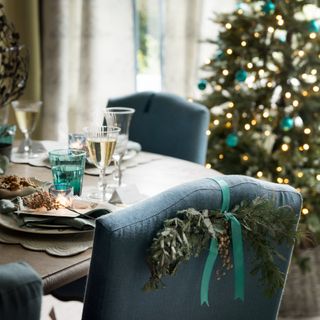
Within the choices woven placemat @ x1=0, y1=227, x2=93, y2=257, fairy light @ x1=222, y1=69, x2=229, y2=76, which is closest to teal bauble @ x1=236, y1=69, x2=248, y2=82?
fairy light @ x1=222, y1=69, x2=229, y2=76

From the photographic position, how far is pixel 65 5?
10.0ft

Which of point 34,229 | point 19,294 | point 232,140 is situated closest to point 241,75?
point 232,140

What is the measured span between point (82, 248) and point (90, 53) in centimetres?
212

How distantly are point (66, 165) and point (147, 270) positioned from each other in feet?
1.68

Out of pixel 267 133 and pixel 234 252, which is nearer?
pixel 234 252

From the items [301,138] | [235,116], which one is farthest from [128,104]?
[301,138]

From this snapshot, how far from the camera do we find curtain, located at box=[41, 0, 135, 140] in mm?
3068

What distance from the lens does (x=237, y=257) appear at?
115 cm

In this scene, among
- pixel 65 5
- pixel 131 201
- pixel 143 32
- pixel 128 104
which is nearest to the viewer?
pixel 131 201

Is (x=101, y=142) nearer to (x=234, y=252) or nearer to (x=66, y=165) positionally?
(x=66, y=165)

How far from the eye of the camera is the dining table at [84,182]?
45.1 inches

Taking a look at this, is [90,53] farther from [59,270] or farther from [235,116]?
[59,270]

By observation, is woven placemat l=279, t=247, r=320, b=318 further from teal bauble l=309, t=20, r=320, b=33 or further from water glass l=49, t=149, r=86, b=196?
water glass l=49, t=149, r=86, b=196

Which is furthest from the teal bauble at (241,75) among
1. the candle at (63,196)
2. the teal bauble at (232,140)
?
the candle at (63,196)
